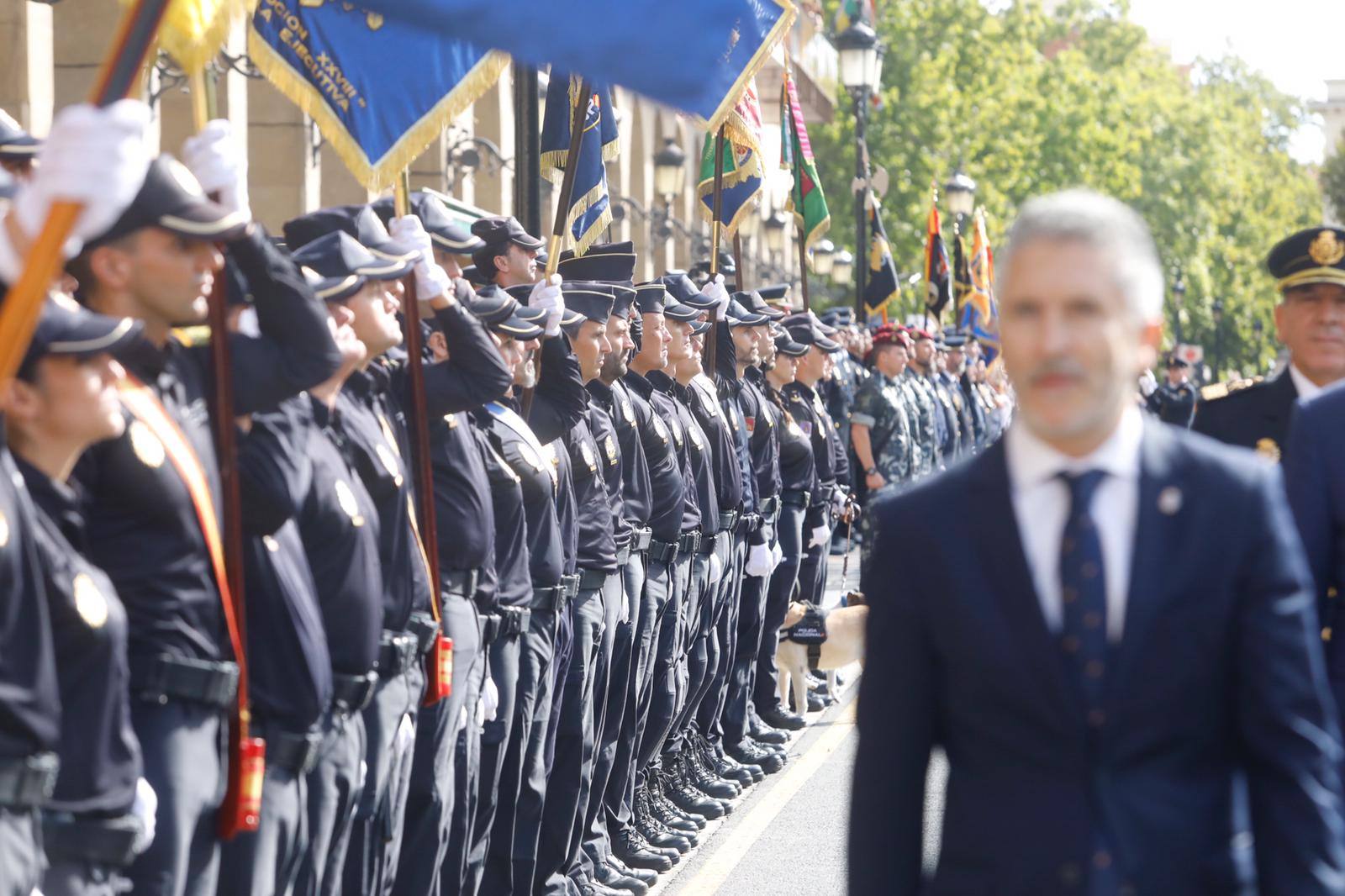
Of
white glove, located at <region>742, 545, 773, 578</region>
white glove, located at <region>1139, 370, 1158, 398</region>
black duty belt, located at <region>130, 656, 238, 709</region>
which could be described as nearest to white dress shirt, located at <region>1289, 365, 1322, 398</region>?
black duty belt, located at <region>130, 656, 238, 709</region>

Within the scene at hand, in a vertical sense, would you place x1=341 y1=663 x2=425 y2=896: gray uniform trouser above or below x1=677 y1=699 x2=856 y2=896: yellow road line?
above

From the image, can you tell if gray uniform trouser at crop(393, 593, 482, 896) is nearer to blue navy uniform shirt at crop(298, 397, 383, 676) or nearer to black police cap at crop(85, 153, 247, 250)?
blue navy uniform shirt at crop(298, 397, 383, 676)

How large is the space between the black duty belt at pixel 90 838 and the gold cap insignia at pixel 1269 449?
11.8ft

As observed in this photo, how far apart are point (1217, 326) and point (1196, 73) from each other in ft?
56.0

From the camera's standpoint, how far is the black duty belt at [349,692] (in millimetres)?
5938

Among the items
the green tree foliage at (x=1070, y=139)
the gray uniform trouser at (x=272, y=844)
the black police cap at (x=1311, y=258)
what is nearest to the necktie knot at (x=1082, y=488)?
the gray uniform trouser at (x=272, y=844)

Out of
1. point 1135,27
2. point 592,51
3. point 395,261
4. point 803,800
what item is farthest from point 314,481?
point 1135,27

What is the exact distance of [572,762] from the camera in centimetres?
861

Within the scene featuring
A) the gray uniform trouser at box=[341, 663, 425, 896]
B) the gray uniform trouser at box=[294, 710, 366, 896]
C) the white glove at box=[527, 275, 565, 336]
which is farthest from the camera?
the white glove at box=[527, 275, 565, 336]

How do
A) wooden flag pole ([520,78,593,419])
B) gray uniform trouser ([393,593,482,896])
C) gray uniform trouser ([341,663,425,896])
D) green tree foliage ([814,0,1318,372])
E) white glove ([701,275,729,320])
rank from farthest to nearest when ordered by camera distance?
green tree foliage ([814,0,1318,372]) < white glove ([701,275,729,320]) < wooden flag pole ([520,78,593,419]) < gray uniform trouser ([393,593,482,896]) < gray uniform trouser ([341,663,425,896])

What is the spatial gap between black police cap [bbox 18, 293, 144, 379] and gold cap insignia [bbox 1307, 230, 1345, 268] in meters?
3.67

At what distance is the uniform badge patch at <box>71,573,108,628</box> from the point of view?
437 centimetres

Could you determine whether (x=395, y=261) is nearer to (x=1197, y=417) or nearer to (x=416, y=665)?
(x=416, y=665)

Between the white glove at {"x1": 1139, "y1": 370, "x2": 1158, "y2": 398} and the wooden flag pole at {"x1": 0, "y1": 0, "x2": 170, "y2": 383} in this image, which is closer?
the wooden flag pole at {"x1": 0, "y1": 0, "x2": 170, "y2": 383}
